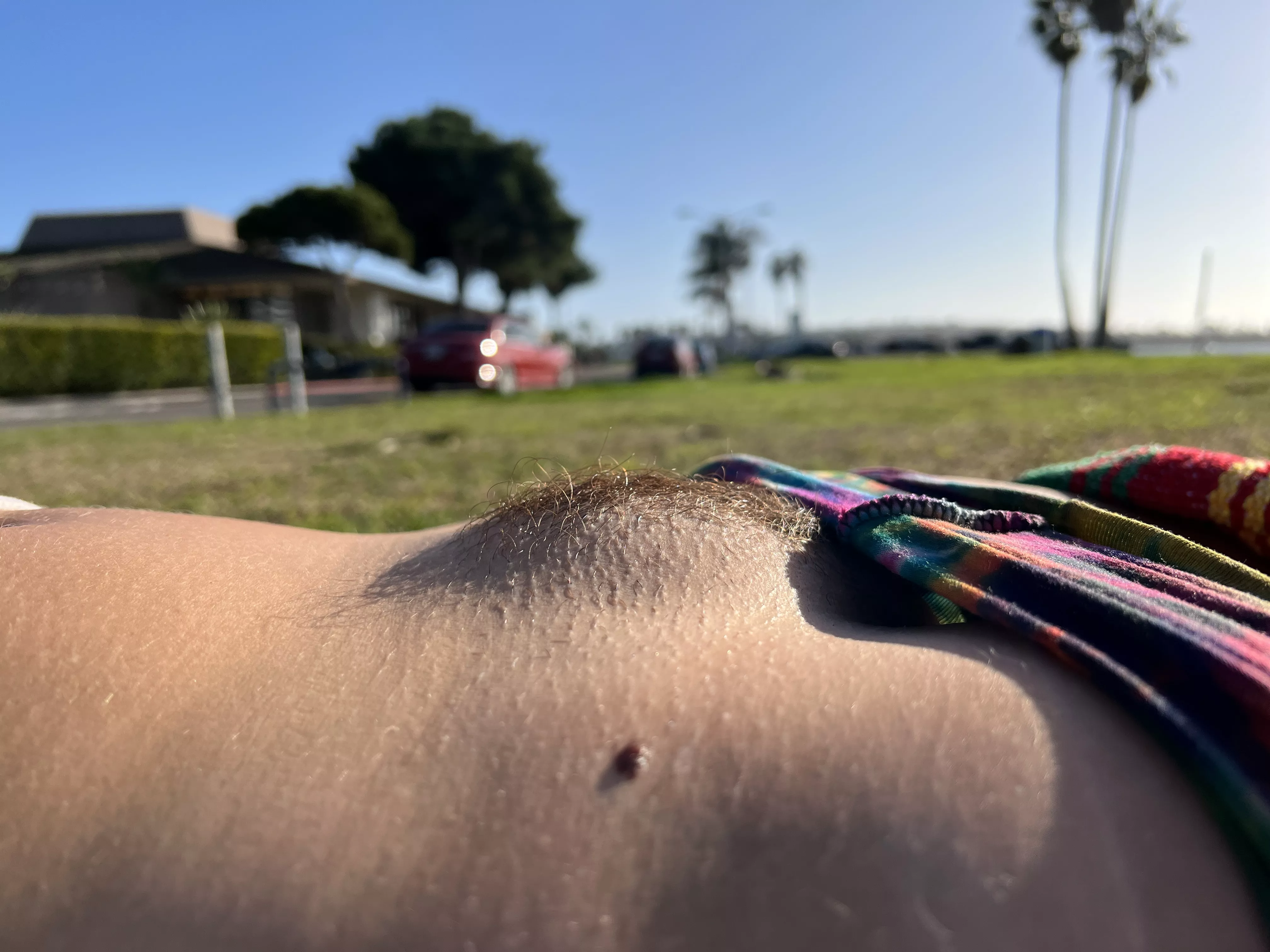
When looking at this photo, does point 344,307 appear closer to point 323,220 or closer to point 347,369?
point 323,220

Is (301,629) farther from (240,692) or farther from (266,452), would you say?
(266,452)

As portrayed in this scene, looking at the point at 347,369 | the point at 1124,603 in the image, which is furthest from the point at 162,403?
the point at 1124,603

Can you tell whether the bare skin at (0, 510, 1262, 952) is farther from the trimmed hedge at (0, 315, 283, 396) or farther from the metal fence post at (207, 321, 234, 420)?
the trimmed hedge at (0, 315, 283, 396)

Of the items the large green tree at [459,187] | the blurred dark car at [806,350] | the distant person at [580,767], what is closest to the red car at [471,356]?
the distant person at [580,767]

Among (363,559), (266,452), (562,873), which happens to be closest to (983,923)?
(562,873)

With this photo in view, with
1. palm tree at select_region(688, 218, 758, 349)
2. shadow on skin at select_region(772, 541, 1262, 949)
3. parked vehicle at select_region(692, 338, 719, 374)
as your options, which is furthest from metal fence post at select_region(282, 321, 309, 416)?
palm tree at select_region(688, 218, 758, 349)

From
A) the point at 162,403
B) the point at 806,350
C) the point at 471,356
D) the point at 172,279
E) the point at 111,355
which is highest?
the point at 172,279
